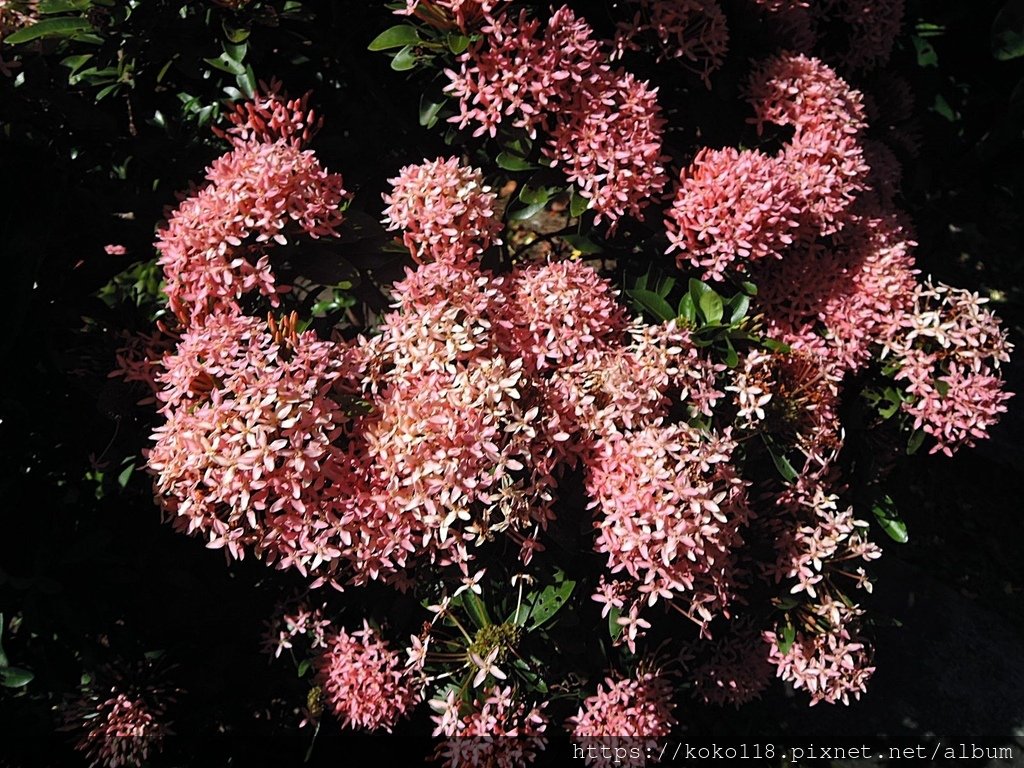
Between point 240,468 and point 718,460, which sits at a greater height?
point 240,468

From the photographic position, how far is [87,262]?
2.20 m

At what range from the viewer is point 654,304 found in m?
2.05

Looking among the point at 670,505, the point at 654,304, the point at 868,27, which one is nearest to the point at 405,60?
the point at 654,304

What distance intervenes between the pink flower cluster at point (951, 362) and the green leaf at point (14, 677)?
8.45 ft

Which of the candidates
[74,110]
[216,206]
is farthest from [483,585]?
[74,110]

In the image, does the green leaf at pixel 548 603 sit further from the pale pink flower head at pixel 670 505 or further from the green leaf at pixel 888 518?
the green leaf at pixel 888 518

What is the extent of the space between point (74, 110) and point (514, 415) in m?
1.51

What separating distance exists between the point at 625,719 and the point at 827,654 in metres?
0.62

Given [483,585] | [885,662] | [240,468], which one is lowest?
[885,662]

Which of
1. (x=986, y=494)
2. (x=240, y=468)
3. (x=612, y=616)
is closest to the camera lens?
(x=240, y=468)

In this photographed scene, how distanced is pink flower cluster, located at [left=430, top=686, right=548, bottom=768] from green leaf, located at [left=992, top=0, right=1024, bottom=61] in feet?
8.98

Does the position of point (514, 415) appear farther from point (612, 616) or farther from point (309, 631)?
point (309, 631)

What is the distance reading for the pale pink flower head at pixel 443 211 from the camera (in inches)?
74.7

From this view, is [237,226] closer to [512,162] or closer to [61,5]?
[512,162]
